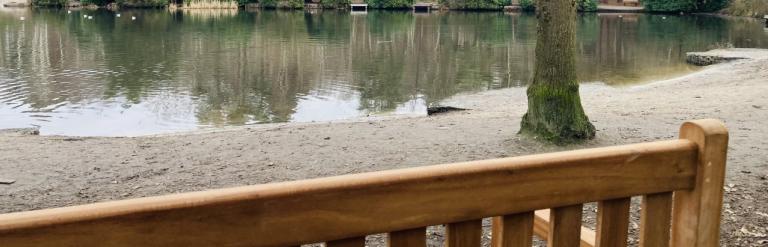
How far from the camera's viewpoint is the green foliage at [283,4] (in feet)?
221

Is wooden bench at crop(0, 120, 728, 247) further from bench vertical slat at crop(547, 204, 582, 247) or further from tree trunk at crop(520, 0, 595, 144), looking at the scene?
tree trunk at crop(520, 0, 595, 144)

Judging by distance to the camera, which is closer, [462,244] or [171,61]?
A: [462,244]

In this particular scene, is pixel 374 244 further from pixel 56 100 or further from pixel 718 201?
pixel 56 100

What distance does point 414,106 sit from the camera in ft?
52.1

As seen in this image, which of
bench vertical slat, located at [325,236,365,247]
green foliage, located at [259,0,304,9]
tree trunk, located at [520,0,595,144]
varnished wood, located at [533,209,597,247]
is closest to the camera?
bench vertical slat, located at [325,236,365,247]

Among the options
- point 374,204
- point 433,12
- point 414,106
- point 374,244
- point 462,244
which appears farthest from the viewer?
point 433,12

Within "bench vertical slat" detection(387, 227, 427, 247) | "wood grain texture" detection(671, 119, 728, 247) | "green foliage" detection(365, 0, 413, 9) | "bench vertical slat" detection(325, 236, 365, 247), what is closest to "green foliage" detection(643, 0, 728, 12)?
"green foliage" detection(365, 0, 413, 9)

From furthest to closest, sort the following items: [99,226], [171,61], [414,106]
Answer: [171,61]
[414,106]
[99,226]

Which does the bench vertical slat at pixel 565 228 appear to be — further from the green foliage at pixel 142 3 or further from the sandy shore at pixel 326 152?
the green foliage at pixel 142 3

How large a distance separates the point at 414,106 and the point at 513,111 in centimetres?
291

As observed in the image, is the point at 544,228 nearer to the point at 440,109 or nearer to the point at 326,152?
the point at 326,152

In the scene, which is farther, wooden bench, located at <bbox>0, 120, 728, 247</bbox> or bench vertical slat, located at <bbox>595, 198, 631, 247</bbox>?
bench vertical slat, located at <bbox>595, 198, 631, 247</bbox>

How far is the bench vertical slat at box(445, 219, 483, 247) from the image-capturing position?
205 centimetres

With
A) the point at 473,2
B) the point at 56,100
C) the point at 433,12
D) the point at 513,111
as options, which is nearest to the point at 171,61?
the point at 56,100
